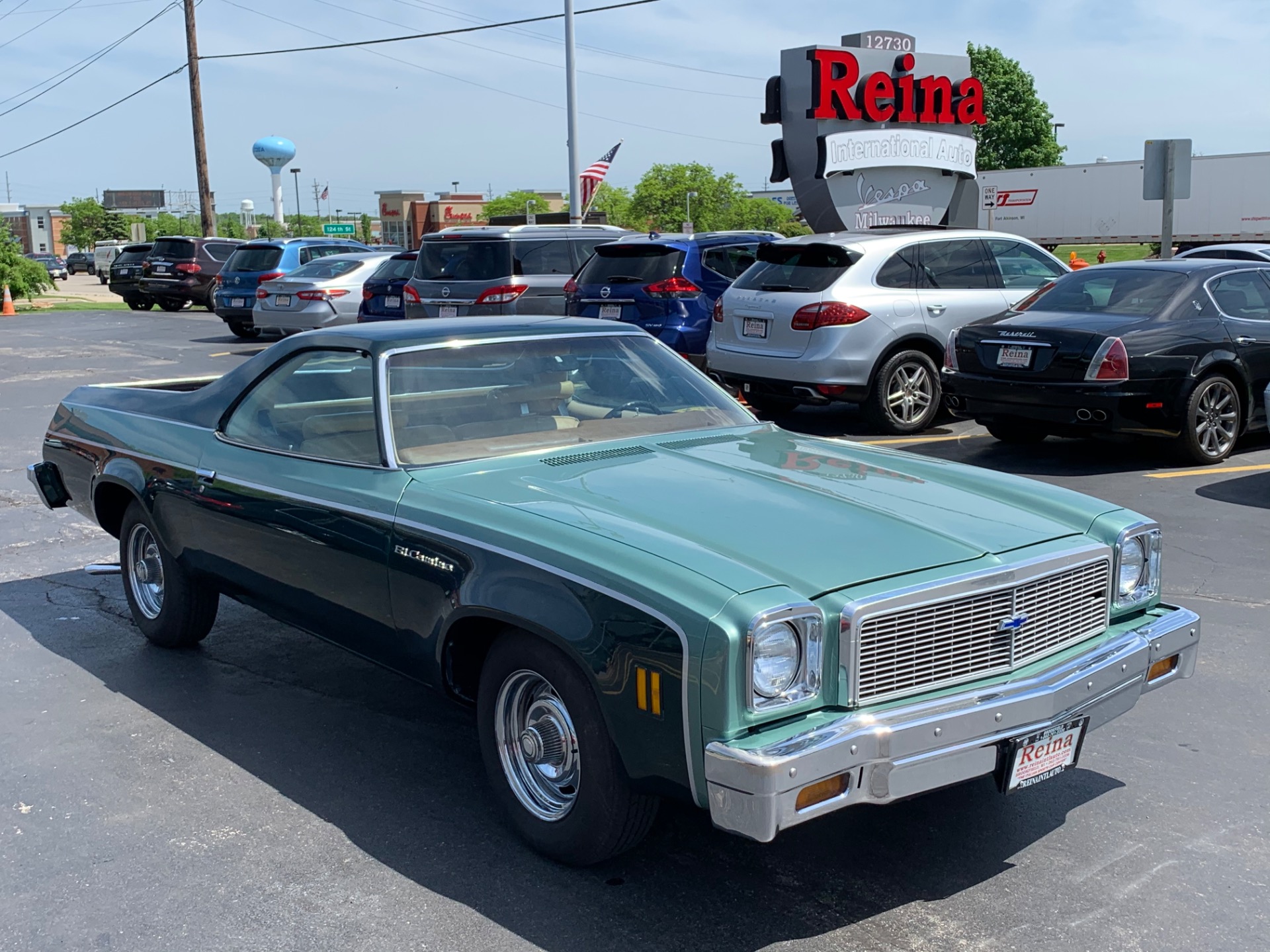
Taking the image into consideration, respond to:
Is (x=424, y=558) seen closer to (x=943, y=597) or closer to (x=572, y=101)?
(x=943, y=597)

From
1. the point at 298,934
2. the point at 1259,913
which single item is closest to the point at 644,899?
the point at 298,934

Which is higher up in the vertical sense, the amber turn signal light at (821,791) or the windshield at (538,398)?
the windshield at (538,398)

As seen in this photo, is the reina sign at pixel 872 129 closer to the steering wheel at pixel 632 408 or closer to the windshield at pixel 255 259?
the windshield at pixel 255 259

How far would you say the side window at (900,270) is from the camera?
35.3ft

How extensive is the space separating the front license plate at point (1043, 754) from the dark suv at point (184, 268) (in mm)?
28086

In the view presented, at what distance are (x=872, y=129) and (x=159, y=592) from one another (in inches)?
597

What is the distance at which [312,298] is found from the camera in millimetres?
18688

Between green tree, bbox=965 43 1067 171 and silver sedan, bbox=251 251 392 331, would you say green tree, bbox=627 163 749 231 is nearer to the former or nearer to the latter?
green tree, bbox=965 43 1067 171

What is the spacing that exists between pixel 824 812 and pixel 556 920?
0.84m

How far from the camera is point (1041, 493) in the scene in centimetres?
414

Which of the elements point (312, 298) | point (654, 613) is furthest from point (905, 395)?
point (312, 298)

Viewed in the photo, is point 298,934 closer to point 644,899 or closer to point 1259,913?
point 644,899

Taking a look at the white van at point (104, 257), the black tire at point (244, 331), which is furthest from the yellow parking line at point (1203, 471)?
the white van at point (104, 257)

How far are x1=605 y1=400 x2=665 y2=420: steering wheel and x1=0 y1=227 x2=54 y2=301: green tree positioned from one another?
3135cm
